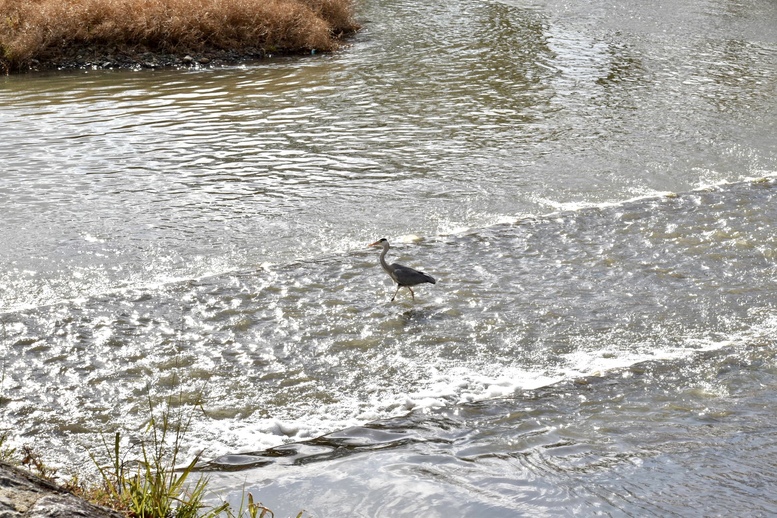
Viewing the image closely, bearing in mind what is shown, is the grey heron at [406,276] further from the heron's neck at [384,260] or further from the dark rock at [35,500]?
the dark rock at [35,500]

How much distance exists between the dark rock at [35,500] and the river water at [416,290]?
49.0 inches

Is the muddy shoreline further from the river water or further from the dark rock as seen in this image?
the dark rock

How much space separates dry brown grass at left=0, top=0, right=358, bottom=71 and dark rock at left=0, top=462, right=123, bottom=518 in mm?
18047

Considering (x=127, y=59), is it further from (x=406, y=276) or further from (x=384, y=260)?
(x=406, y=276)

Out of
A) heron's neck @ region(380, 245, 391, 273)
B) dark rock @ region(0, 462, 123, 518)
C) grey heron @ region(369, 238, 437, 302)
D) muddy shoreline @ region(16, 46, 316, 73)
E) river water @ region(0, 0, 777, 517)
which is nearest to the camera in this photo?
dark rock @ region(0, 462, 123, 518)

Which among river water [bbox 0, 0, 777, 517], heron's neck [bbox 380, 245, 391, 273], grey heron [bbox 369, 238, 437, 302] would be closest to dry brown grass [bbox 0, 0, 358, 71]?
river water [bbox 0, 0, 777, 517]

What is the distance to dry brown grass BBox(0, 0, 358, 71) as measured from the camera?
2020cm

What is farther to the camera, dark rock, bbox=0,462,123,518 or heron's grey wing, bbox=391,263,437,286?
heron's grey wing, bbox=391,263,437,286

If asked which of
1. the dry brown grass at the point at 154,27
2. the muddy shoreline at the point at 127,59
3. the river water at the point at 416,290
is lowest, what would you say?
the river water at the point at 416,290

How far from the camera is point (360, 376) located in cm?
741

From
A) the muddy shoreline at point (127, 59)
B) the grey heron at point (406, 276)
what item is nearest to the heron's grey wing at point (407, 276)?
the grey heron at point (406, 276)

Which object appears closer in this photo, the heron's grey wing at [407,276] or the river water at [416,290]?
the river water at [416,290]

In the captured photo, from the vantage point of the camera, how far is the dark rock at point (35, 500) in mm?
3484

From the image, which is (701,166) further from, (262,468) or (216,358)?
(262,468)
